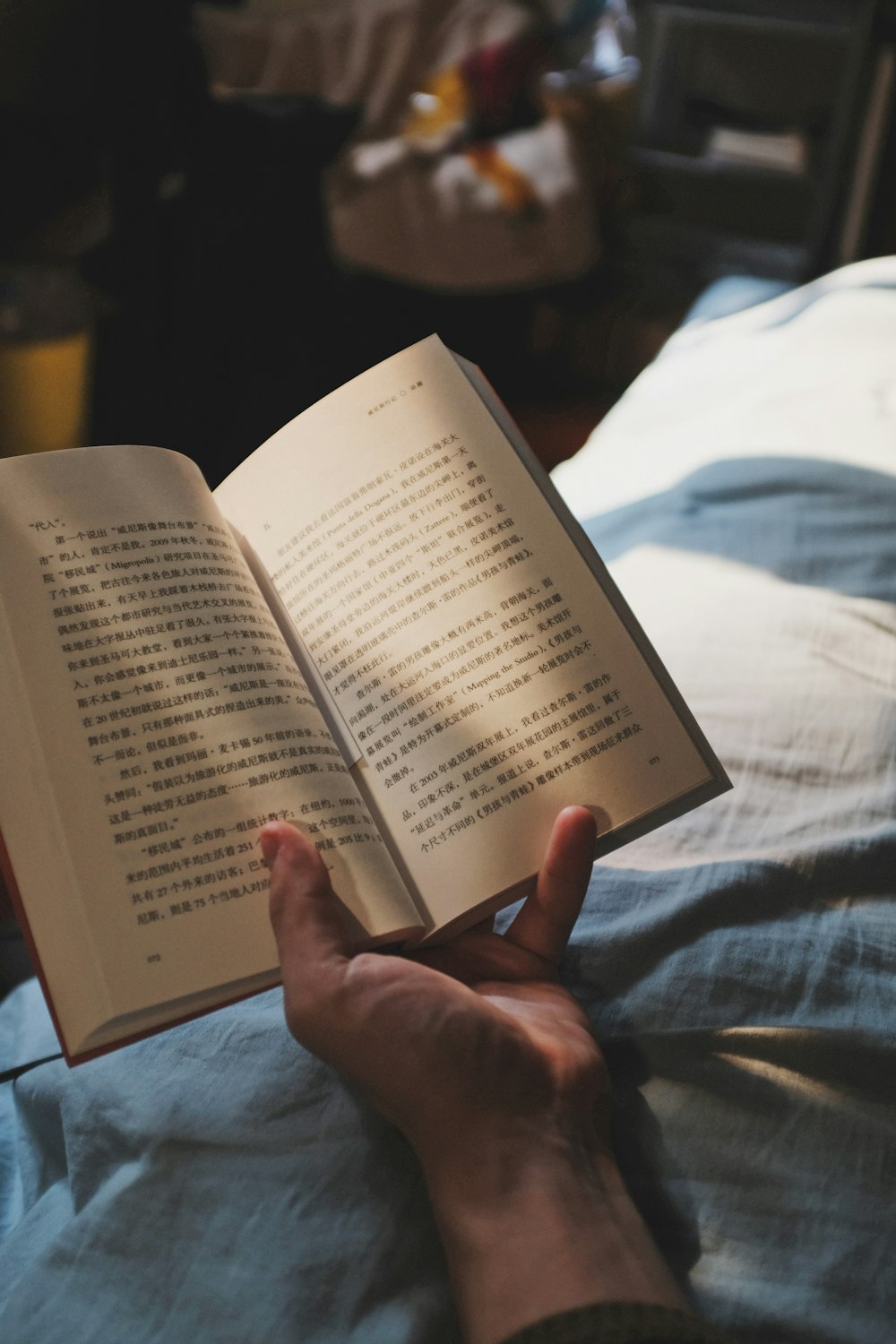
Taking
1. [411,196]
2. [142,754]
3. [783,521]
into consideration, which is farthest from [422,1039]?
[411,196]

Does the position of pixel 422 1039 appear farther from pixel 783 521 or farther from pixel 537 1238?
pixel 783 521

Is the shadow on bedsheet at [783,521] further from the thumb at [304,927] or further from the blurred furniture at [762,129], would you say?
the blurred furniture at [762,129]

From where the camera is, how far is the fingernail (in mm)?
470

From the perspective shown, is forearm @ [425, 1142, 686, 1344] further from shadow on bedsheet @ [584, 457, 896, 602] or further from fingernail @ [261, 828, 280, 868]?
shadow on bedsheet @ [584, 457, 896, 602]

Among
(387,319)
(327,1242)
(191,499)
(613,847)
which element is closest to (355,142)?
(387,319)

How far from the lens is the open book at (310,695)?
463mm

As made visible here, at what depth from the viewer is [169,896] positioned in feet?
1.52

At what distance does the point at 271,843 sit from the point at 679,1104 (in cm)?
23

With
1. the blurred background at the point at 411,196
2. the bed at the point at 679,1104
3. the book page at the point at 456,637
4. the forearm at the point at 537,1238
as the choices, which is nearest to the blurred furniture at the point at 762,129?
the blurred background at the point at 411,196

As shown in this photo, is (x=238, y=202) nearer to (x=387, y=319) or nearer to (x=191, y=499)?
(x=387, y=319)

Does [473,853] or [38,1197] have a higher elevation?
[473,853]

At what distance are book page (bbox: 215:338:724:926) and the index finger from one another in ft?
0.04

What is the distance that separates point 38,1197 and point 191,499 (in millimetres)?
374

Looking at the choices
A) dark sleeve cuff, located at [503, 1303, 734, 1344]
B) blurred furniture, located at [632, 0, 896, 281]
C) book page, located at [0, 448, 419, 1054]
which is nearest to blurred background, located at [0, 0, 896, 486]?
blurred furniture, located at [632, 0, 896, 281]
